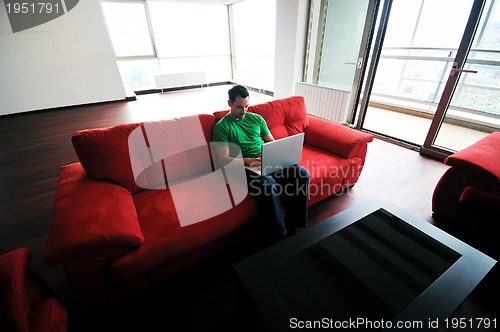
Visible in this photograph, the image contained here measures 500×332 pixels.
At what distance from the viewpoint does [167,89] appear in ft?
21.4

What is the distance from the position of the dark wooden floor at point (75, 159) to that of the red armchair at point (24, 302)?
12.0 inches

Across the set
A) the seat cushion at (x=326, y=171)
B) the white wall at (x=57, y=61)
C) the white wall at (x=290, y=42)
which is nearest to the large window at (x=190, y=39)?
the white wall at (x=57, y=61)

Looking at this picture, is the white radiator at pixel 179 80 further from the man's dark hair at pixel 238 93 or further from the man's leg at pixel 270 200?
the man's leg at pixel 270 200

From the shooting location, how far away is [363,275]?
1047mm

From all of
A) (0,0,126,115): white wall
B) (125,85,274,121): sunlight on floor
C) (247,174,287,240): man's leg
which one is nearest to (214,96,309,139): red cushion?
(247,174,287,240): man's leg

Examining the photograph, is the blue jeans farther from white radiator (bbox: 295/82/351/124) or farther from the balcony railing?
the balcony railing

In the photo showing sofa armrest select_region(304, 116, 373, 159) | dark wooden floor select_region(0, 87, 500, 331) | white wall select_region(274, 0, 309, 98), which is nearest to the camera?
dark wooden floor select_region(0, 87, 500, 331)

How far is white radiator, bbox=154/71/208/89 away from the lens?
6262 mm

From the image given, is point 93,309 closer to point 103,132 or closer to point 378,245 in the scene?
point 103,132

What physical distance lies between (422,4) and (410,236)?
4.45 meters

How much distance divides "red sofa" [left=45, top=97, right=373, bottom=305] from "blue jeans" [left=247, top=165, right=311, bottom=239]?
10cm

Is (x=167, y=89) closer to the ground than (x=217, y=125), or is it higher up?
closer to the ground

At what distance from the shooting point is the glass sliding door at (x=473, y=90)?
2.27 m

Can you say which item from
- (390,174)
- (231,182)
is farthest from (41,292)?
(390,174)
